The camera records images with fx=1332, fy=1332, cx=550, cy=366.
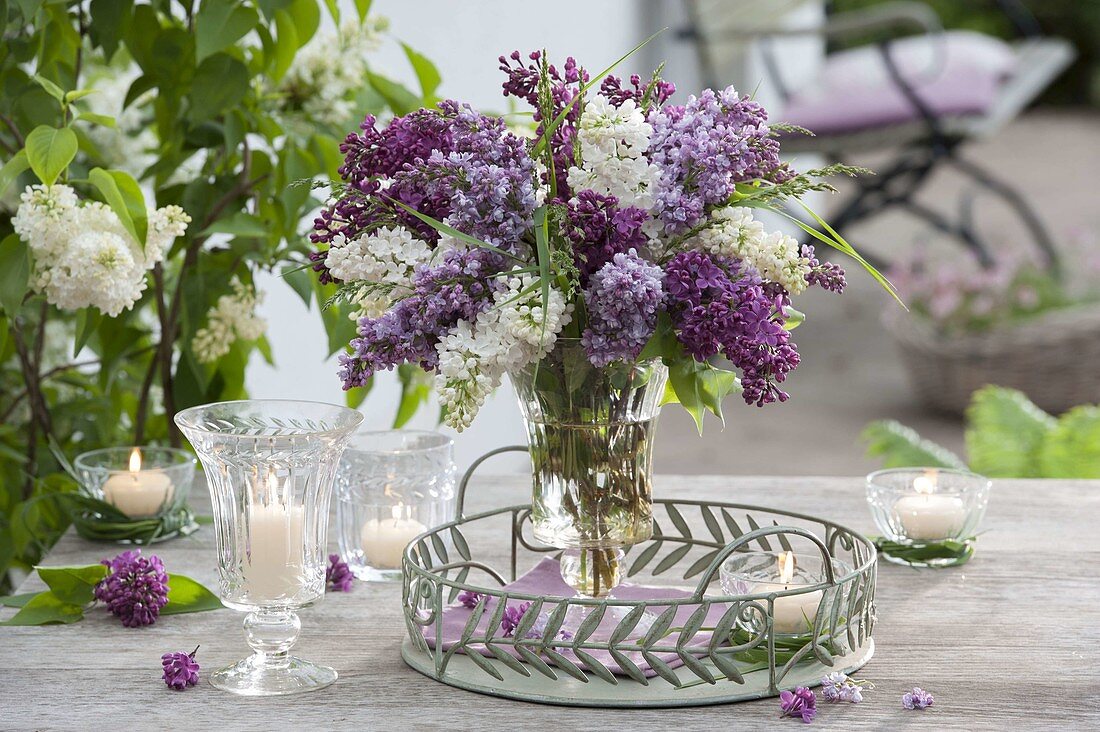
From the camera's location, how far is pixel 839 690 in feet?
2.71

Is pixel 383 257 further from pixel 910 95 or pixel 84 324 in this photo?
pixel 910 95

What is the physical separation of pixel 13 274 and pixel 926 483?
0.80 metres

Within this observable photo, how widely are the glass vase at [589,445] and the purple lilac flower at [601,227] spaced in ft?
0.21

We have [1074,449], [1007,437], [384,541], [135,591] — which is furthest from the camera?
[1007,437]

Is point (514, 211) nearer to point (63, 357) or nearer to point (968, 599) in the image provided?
point (968, 599)

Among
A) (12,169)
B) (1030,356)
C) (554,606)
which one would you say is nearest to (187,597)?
(554,606)

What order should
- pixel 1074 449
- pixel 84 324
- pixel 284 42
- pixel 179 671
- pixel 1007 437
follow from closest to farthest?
pixel 179 671 → pixel 84 324 → pixel 284 42 → pixel 1074 449 → pixel 1007 437

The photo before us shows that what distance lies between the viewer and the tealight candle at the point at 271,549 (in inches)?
33.0

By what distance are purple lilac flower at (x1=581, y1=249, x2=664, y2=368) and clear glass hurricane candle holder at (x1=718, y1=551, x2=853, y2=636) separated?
186 mm

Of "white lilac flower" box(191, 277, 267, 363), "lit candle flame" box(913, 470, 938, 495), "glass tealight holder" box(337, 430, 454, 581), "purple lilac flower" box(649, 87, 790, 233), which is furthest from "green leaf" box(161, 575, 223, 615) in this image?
"lit candle flame" box(913, 470, 938, 495)

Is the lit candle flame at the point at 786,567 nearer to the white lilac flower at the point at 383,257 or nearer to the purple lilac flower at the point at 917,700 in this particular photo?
the purple lilac flower at the point at 917,700

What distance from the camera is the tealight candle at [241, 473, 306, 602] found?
0.84m

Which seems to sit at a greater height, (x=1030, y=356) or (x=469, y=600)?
(x=1030, y=356)

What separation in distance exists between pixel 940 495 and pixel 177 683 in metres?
0.63
